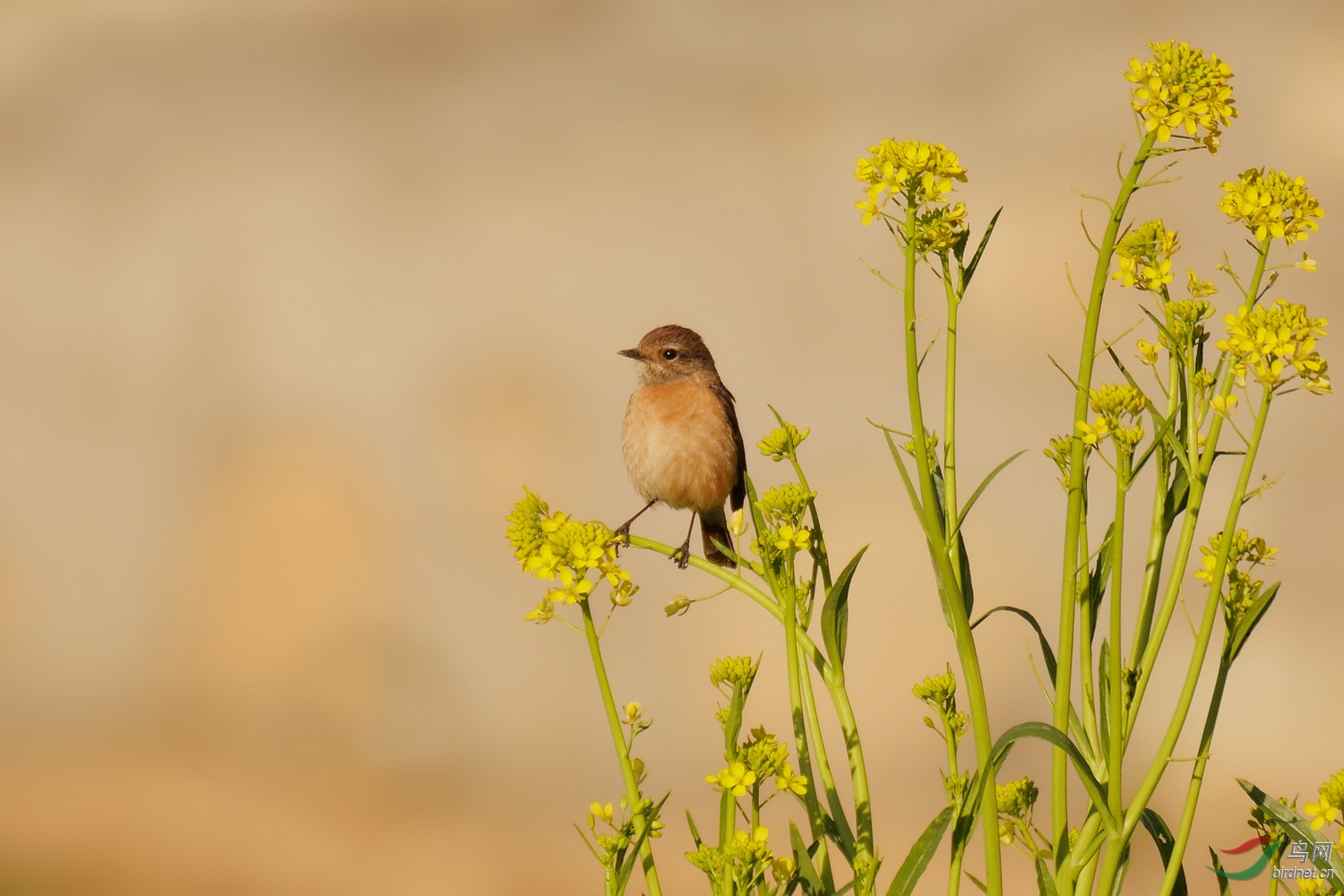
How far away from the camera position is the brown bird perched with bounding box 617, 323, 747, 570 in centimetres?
313

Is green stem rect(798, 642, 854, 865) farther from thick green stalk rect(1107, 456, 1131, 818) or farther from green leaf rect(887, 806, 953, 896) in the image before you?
thick green stalk rect(1107, 456, 1131, 818)

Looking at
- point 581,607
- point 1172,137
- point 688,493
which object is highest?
point 688,493

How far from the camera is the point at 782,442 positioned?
5.32ft

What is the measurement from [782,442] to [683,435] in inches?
60.2

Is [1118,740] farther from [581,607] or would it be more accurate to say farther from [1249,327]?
[581,607]

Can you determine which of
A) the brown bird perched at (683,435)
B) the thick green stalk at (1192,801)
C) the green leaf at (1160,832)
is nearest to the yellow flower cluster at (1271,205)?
the thick green stalk at (1192,801)

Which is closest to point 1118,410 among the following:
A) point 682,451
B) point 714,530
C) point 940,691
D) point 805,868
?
point 940,691

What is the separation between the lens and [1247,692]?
5.52m

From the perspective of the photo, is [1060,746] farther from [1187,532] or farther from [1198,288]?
[1198,288]

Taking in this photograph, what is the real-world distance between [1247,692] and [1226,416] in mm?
4827

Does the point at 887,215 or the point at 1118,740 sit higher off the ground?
the point at 887,215

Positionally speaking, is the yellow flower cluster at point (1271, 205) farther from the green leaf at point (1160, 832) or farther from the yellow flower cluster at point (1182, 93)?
the green leaf at point (1160, 832)

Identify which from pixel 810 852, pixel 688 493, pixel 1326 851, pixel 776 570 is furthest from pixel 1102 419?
pixel 688 493

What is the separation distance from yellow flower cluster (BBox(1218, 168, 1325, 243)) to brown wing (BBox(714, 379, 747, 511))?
1.89m
